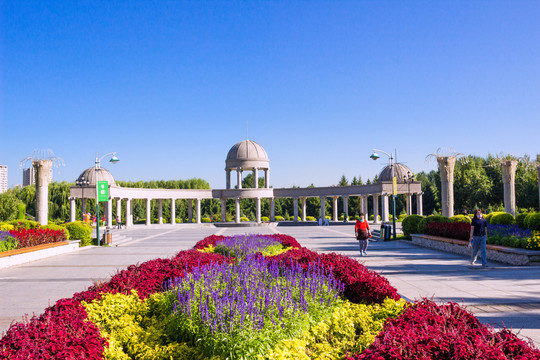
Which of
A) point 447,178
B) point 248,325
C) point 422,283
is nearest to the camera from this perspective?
point 248,325

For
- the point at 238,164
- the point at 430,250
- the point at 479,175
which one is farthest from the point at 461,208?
the point at 430,250

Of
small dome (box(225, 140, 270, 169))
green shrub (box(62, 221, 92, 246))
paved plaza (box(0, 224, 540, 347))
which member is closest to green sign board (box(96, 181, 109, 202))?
green shrub (box(62, 221, 92, 246))

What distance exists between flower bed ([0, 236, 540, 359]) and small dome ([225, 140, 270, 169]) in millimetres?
44786

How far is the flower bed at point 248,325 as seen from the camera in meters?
4.06

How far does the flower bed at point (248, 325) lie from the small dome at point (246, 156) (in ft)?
147

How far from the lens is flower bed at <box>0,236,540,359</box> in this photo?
160 inches

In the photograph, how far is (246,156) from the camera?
52.8 meters

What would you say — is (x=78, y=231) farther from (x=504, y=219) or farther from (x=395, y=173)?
(x=395, y=173)

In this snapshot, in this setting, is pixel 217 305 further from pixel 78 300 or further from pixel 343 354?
pixel 78 300

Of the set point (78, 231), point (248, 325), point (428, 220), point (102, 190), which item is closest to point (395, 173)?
point (428, 220)

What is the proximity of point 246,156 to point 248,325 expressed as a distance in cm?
4799

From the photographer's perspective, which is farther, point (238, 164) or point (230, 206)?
point (230, 206)

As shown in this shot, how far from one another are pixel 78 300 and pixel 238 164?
4691 cm

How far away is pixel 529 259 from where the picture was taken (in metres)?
14.1
